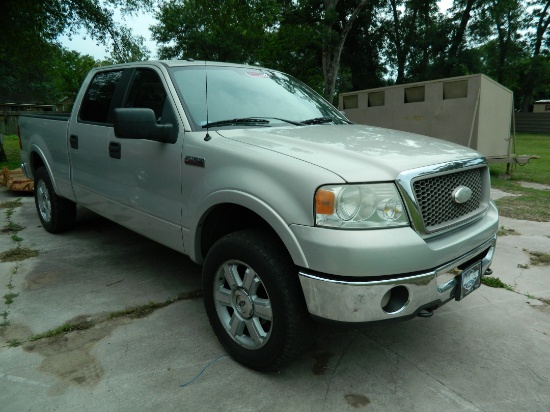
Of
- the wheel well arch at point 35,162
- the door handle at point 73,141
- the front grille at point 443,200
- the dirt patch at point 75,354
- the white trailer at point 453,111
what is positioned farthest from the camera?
the white trailer at point 453,111

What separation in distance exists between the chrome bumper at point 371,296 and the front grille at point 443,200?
27cm

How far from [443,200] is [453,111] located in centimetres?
788

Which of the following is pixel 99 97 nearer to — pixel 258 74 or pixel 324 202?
pixel 258 74

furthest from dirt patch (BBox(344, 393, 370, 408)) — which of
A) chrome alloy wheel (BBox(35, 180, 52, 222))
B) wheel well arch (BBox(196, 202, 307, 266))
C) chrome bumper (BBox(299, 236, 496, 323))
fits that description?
chrome alloy wheel (BBox(35, 180, 52, 222))

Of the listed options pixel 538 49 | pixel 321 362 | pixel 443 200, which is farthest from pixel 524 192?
pixel 538 49

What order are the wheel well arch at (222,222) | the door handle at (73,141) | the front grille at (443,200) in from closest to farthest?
the front grille at (443,200)
the wheel well arch at (222,222)
the door handle at (73,141)

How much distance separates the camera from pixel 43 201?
5438 millimetres

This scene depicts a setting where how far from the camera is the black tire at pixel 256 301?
229 cm

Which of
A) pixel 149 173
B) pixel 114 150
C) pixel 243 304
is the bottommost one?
pixel 243 304

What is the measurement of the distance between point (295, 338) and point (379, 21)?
3210 cm

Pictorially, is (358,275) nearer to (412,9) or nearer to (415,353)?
(415,353)

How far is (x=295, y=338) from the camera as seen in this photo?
230cm

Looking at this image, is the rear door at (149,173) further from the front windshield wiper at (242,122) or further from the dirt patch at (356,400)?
the dirt patch at (356,400)

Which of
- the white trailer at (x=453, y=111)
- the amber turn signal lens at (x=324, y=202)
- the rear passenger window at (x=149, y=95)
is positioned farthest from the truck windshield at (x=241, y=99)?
the white trailer at (x=453, y=111)
